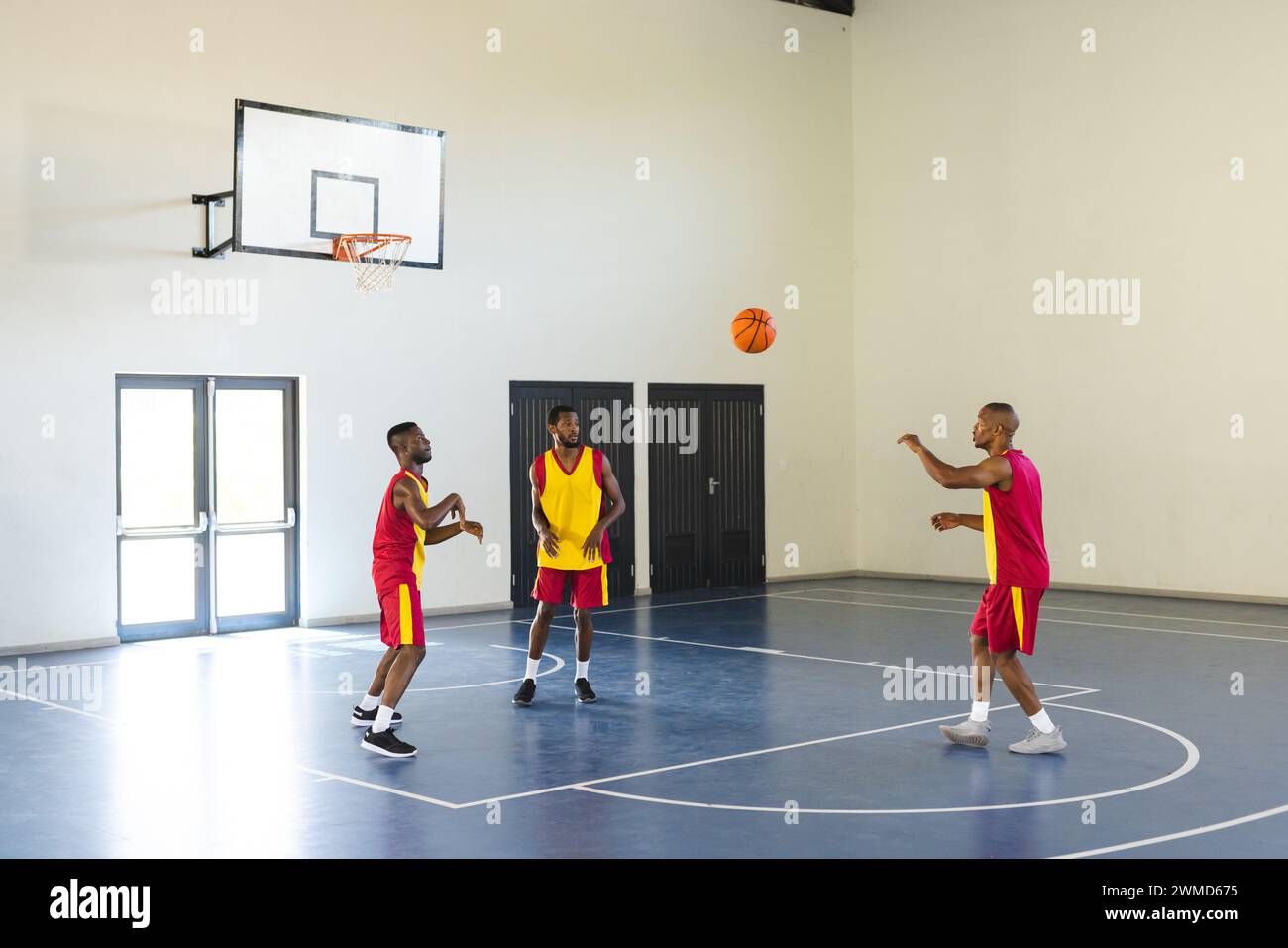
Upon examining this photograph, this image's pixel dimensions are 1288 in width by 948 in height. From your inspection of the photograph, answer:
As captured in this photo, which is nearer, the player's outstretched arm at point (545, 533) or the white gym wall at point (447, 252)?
the player's outstretched arm at point (545, 533)

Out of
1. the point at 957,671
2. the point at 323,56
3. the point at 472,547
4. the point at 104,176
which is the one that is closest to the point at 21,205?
the point at 104,176

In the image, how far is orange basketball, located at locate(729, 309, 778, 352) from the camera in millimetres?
13641

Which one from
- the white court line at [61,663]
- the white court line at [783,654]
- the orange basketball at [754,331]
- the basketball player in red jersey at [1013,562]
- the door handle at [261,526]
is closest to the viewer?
the basketball player in red jersey at [1013,562]

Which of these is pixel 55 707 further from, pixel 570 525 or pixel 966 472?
pixel 966 472

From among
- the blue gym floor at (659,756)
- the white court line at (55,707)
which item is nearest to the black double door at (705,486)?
the blue gym floor at (659,756)

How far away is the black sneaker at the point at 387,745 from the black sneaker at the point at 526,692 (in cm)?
145

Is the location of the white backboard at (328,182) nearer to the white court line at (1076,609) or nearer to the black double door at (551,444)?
the black double door at (551,444)

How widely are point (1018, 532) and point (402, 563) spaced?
10.7ft

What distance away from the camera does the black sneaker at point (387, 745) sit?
293 inches

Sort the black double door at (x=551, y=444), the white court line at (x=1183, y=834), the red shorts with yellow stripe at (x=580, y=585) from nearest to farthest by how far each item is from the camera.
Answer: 1. the white court line at (x=1183, y=834)
2. the red shorts with yellow stripe at (x=580, y=585)
3. the black double door at (x=551, y=444)

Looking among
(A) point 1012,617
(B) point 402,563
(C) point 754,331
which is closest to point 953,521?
(A) point 1012,617

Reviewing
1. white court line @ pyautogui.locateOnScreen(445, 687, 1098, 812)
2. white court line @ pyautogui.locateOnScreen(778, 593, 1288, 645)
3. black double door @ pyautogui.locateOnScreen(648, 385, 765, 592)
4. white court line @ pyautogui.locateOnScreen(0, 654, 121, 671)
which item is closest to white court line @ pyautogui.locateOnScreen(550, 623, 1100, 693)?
white court line @ pyautogui.locateOnScreen(445, 687, 1098, 812)

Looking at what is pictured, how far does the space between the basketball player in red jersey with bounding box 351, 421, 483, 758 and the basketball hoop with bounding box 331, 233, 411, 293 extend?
4.56 metres

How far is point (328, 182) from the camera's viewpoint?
11609mm
